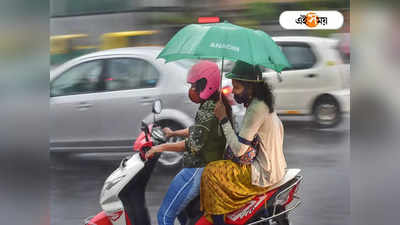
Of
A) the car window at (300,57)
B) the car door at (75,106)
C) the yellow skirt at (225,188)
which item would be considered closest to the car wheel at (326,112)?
the car window at (300,57)

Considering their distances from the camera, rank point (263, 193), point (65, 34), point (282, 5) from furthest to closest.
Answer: point (65, 34) < point (282, 5) < point (263, 193)

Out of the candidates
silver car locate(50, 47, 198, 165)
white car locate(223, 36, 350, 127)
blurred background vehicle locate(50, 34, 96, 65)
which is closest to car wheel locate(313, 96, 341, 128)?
white car locate(223, 36, 350, 127)

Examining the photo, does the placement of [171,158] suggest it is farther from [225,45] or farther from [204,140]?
[225,45]

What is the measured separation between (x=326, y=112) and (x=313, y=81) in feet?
0.85

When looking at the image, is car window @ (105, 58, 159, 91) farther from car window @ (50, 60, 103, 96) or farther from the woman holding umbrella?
the woman holding umbrella

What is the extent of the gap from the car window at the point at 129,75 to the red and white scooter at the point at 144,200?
91 cm

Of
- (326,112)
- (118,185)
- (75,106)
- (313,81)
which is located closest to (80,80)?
(75,106)

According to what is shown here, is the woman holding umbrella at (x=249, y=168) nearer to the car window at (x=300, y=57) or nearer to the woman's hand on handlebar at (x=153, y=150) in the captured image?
the woman's hand on handlebar at (x=153, y=150)

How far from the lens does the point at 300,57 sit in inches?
166

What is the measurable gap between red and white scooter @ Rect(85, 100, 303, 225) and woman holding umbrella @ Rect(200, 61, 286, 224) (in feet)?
0.21
